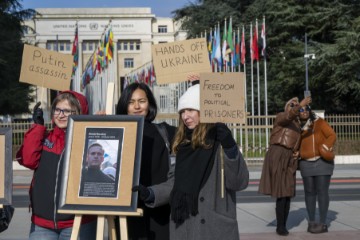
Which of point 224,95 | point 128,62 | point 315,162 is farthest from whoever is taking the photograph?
point 128,62

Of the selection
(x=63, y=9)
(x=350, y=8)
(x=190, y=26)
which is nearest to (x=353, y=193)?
(x=350, y=8)

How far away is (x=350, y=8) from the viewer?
34.1 m

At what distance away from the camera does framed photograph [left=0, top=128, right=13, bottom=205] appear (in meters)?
4.61

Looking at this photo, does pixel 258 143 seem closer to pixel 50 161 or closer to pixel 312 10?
pixel 312 10

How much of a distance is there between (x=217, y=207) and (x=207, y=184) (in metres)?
0.16

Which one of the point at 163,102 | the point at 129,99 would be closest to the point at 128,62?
the point at 163,102

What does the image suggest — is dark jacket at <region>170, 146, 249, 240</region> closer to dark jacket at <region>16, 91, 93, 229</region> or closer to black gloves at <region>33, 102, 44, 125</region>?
dark jacket at <region>16, 91, 93, 229</region>

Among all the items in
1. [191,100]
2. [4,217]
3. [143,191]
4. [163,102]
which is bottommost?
[4,217]

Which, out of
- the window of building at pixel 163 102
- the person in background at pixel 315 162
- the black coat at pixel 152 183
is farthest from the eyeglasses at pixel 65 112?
the window of building at pixel 163 102

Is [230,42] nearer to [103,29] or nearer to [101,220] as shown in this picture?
[101,220]

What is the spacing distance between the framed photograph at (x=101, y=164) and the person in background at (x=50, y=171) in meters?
0.21

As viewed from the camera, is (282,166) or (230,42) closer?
(282,166)

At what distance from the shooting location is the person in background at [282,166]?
28.4 ft

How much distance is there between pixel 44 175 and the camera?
4.65m
